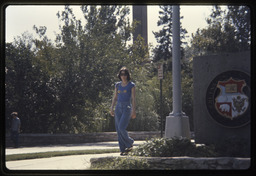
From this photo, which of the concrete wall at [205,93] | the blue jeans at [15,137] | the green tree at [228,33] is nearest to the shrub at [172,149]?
the concrete wall at [205,93]

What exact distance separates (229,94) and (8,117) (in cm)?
1021

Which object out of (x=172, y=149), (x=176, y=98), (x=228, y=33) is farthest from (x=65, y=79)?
(x=228, y=33)

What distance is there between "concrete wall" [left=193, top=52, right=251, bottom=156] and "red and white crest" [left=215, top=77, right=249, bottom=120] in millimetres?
299

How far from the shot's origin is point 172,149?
8.91 m

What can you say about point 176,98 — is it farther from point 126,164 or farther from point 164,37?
point 164,37

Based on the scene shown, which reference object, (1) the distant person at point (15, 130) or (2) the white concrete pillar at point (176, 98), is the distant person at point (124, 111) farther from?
(1) the distant person at point (15, 130)

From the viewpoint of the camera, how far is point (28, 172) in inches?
313

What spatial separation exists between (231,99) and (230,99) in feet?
0.09

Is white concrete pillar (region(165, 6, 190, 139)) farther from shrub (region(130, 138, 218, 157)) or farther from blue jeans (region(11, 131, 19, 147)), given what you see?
blue jeans (region(11, 131, 19, 147))

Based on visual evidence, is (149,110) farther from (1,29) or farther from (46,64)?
(1,29)

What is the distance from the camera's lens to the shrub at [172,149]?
879 centimetres

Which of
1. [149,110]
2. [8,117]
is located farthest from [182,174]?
[149,110]

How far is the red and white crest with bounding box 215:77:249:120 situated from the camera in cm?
895

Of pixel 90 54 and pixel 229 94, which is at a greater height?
pixel 90 54
